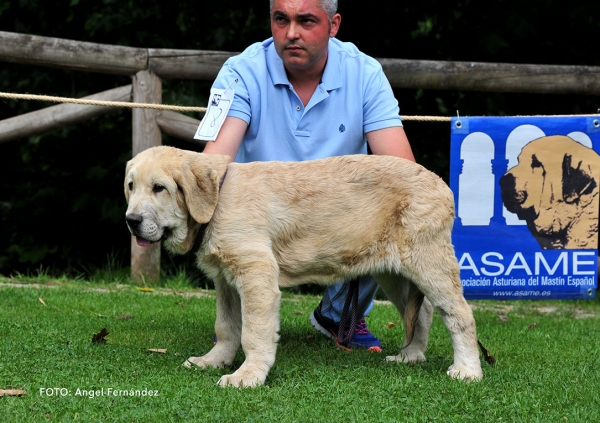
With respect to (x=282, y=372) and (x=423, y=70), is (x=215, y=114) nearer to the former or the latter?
(x=282, y=372)

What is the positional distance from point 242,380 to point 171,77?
395 cm

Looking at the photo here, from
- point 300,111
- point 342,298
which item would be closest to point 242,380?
point 342,298

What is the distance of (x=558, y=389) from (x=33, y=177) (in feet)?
20.8

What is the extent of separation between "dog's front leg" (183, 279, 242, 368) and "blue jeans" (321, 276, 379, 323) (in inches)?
38.2

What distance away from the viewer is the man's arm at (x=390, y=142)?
196 inches

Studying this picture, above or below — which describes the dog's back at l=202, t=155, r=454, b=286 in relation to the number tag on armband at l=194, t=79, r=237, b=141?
below

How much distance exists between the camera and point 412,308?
4434 mm

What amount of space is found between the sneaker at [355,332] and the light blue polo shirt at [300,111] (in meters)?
1.11

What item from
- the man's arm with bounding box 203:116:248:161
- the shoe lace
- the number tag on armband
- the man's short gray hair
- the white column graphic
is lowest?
the shoe lace

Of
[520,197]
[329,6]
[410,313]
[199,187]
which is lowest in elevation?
[410,313]

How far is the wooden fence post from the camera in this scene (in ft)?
23.4

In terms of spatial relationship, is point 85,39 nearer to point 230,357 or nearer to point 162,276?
point 162,276

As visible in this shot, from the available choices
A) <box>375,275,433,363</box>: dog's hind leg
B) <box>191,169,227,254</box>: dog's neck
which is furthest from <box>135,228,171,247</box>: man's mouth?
<box>375,275,433,363</box>: dog's hind leg

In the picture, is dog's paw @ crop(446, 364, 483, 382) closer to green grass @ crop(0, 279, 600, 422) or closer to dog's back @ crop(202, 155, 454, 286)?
green grass @ crop(0, 279, 600, 422)
